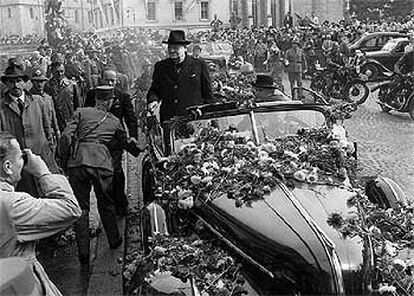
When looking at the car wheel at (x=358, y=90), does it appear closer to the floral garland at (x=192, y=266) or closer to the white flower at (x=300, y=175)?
the white flower at (x=300, y=175)

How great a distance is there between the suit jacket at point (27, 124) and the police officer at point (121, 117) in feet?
2.94

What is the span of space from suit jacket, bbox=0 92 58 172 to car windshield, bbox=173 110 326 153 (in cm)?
147

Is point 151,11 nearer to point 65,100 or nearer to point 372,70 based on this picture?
point 372,70

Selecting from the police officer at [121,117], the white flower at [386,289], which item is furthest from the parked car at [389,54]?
the white flower at [386,289]

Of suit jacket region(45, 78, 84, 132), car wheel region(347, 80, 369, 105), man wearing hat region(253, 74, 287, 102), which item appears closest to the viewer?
man wearing hat region(253, 74, 287, 102)

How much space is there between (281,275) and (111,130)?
310cm

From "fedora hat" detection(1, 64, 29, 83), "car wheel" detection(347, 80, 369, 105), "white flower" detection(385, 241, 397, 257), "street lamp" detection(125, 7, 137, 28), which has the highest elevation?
"street lamp" detection(125, 7, 137, 28)

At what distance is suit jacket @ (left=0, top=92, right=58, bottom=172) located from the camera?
21.6ft

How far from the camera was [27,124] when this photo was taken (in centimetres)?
665

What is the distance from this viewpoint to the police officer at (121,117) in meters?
7.77

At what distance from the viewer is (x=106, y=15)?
23797 mm

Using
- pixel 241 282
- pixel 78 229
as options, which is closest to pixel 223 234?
pixel 241 282

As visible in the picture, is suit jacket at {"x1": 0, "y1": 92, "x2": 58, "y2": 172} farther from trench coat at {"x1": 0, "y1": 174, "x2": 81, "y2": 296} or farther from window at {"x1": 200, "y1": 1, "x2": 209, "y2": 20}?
window at {"x1": 200, "y1": 1, "x2": 209, "y2": 20}

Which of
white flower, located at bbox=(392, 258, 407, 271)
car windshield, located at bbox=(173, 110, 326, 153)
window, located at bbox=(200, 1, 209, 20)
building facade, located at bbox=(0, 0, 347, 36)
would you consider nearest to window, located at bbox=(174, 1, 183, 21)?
building facade, located at bbox=(0, 0, 347, 36)
